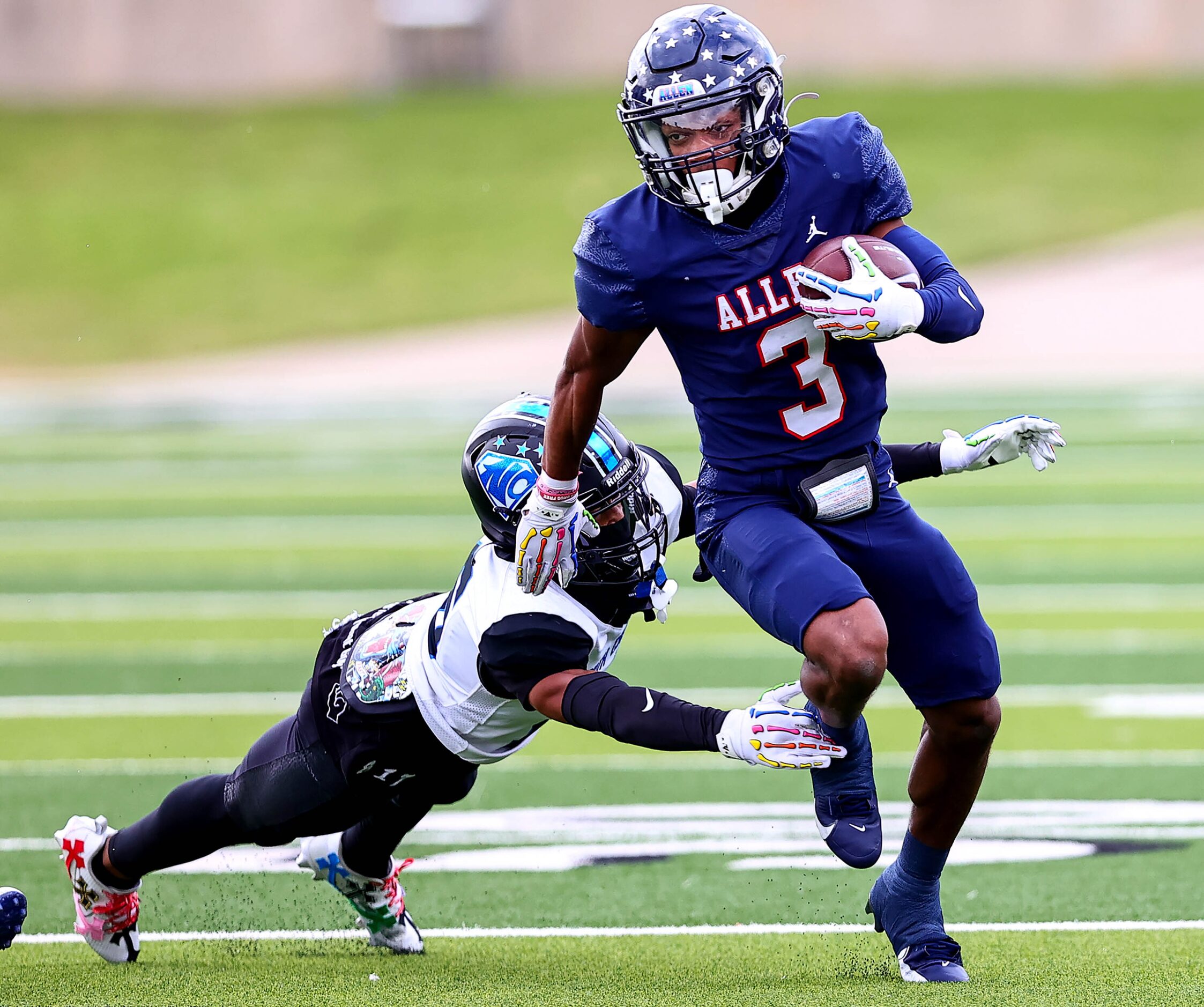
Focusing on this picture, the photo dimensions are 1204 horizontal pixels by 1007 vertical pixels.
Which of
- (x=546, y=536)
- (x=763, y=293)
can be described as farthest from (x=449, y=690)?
(x=763, y=293)

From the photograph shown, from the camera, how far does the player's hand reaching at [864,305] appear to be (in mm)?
3197

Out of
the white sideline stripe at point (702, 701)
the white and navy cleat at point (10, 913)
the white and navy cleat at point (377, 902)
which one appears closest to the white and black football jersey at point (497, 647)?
the white and navy cleat at point (377, 902)

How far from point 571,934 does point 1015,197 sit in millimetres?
23883

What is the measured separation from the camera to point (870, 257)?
333 centimetres

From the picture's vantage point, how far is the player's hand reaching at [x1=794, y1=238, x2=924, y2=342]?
3.20 metres

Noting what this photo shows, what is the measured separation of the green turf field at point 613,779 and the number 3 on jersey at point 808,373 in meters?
1.14

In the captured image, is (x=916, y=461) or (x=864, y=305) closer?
(x=864, y=305)

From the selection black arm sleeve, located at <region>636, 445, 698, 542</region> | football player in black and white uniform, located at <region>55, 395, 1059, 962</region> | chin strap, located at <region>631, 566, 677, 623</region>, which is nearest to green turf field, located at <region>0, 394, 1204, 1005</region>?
football player in black and white uniform, located at <region>55, 395, 1059, 962</region>

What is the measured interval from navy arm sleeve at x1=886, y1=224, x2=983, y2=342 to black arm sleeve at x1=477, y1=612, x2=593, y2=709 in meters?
0.94

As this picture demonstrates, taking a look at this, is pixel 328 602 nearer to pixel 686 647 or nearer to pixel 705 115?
pixel 686 647

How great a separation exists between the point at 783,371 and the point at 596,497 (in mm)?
503

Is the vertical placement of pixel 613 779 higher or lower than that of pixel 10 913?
lower

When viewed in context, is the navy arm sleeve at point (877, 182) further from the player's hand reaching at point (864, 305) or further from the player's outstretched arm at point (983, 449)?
the player's outstretched arm at point (983, 449)

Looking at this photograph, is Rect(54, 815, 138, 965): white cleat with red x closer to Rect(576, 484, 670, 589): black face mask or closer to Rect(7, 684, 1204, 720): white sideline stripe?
Rect(576, 484, 670, 589): black face mask
